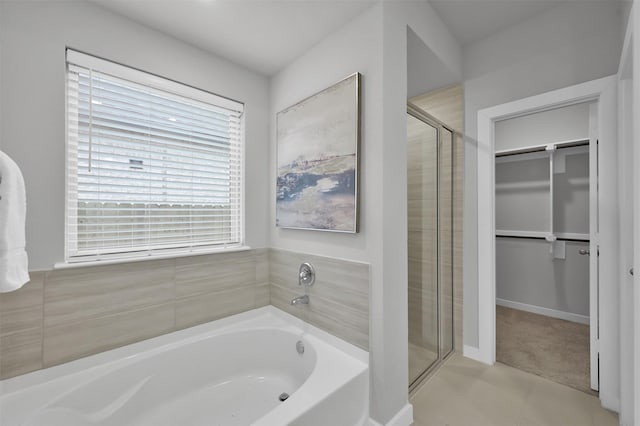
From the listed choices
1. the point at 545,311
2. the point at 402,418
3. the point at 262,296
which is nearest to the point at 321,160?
the point at 262,296

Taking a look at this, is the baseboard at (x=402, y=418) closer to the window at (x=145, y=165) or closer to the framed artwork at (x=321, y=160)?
the framed artwork at (x=321, y=160)

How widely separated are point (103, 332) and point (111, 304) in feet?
0.52

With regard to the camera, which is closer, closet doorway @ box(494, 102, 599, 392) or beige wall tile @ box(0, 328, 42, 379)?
beige wall tile @ box(0, 328, 42, 379)

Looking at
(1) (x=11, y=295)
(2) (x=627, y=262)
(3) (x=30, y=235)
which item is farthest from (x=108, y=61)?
(2) (x=627, y=262)

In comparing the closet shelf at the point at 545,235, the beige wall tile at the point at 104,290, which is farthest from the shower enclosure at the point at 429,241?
the beige wall tile at the point at 104,290

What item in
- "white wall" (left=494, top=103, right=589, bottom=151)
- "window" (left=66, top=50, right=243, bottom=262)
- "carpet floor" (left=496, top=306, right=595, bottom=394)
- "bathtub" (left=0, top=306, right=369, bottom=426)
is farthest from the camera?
"white wall" (left=494, top=103, right=589, bottom=151)

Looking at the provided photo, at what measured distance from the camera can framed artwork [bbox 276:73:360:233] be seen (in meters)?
1.64

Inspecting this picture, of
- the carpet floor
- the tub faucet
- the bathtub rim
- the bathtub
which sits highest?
the tub faucet

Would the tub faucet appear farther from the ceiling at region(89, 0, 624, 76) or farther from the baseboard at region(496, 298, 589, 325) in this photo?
the baseboard at region(496, 298, 589, 325)

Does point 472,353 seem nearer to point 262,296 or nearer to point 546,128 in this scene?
point 262,296

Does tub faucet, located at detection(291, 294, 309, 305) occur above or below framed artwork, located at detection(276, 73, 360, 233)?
below

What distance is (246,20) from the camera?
1.72 m

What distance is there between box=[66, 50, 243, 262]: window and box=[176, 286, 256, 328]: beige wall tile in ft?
1.24

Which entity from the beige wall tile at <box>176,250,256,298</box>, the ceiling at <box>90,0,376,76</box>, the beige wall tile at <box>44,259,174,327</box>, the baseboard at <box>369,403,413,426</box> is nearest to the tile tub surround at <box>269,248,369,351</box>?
the beige wall tile at <box>176,250,256,298</box>
